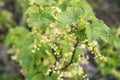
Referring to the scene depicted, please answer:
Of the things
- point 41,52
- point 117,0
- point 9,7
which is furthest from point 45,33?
point 117,0

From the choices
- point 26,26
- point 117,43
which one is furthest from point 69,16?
point 26,26

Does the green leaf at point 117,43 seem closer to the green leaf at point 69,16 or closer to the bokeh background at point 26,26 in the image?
the bokeh background at point 26,26

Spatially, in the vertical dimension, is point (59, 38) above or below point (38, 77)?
above

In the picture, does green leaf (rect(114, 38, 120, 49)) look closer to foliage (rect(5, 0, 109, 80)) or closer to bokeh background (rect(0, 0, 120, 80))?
bokeh background (rect(0, 0, 120, 80))

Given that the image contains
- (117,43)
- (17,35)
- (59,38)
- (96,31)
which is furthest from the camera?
(17,35)

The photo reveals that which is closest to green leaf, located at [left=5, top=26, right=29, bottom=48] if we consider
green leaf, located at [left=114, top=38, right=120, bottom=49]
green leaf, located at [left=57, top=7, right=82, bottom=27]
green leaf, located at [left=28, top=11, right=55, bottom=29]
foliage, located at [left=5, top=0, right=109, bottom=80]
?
foliage, located at [left=5, top=0, right=109, bottom=80]

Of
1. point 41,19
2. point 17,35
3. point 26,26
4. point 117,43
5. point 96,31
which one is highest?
point 26,26

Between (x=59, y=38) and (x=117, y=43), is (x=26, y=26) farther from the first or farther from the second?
(x=59, y=38)
